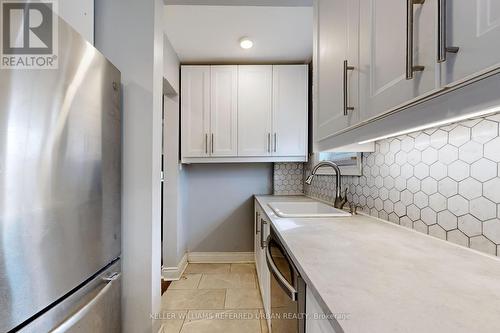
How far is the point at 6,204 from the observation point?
0.69m

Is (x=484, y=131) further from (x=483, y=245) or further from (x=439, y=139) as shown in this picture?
(x=483, y=245)

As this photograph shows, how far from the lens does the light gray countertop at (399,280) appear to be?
1.51ft

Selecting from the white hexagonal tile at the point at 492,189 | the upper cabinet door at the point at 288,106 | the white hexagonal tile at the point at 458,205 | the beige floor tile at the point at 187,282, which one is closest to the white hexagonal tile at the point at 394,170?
the white hexagonal tile at the point at 458,205

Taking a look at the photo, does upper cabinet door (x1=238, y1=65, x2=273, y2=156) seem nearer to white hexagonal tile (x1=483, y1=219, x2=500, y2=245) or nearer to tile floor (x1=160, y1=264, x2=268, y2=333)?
tile floor (x1=160, y1=264, x2=268, y2=333)

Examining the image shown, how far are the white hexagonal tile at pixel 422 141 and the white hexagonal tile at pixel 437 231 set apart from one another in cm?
34

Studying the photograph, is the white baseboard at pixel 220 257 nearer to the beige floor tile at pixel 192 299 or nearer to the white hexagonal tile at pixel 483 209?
the beige floor tile at pixel 192 299

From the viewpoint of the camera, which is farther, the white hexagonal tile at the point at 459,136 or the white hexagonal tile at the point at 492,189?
the white hexagonal tile at the point at 459,136

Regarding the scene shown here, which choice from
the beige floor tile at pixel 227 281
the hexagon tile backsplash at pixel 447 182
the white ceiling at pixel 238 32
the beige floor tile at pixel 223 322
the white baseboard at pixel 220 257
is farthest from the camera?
the white baseboard at pixel 220 257

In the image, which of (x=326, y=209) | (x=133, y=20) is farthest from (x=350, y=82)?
(x=133, y=20)

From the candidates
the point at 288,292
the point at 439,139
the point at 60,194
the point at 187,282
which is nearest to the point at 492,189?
the point at 439,139

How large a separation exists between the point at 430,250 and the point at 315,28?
52.3 inches

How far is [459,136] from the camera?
3.02 ft

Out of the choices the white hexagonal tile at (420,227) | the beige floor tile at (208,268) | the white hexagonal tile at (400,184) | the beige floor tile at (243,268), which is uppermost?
the white hexagonal tile at (400,184)

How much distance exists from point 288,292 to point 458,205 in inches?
27.6
